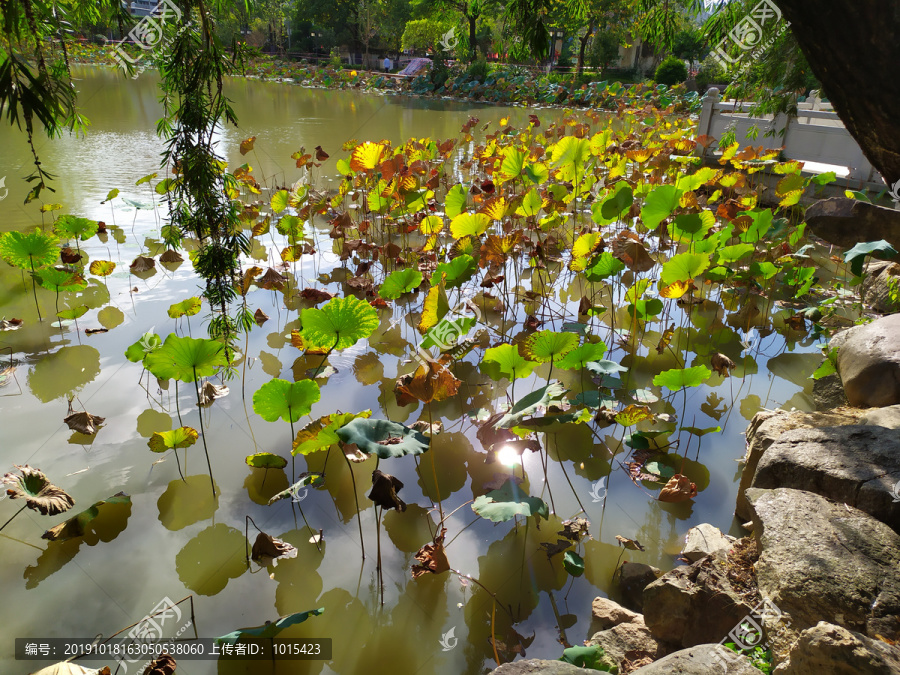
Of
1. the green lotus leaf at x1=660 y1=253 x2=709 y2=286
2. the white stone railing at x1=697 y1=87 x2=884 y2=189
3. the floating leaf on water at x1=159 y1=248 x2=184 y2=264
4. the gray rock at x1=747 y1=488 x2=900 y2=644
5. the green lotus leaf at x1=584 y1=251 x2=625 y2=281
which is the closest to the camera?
the gray rock at x1=747 y1=488 x2=900 y2=644

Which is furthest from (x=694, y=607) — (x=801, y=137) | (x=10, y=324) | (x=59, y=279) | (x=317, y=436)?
(x=801, y=137)

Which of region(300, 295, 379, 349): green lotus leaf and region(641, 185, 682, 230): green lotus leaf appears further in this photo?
region(641, 185, 682, 230): green lotus leaf

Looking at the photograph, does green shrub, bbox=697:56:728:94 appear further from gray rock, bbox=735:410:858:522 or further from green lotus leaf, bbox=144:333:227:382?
green lotus leaf, bbox=144:333:227:382

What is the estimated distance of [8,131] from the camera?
7.22 meters

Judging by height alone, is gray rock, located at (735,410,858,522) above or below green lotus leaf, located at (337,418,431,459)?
below

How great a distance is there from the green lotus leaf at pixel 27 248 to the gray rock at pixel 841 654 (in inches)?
124

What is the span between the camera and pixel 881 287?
3346 millimetres

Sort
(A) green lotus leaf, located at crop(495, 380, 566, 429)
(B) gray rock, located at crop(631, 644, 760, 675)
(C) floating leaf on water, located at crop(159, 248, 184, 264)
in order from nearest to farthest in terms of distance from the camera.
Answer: (B) gray rock, located at crop(631, 644, 760, 675), (A) green lotus leaf, located at crop(495, 380, 566, 429), (C) floating leaf on water, located at crop(159, 248, 184, 264)

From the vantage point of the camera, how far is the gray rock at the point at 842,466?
145 cm

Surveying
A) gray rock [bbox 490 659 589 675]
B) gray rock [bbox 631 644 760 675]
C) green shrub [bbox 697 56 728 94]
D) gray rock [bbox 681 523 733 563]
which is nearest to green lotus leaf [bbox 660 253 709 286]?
gray rock [bbox 681 523 733 563]

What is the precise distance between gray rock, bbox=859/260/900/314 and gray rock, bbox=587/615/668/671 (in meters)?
2.64

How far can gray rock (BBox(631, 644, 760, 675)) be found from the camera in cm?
104

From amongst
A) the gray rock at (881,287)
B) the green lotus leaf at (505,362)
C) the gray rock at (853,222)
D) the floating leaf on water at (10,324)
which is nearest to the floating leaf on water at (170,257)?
the floating leaf on water at (10,324)

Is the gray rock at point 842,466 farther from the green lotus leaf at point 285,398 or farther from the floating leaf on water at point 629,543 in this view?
the green lotus leaf at point 285,398
